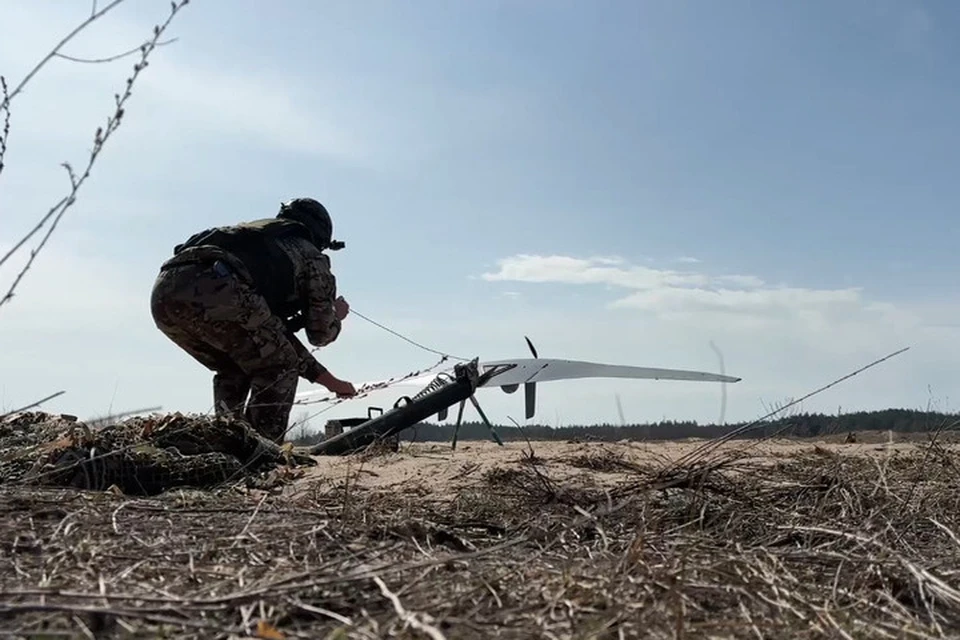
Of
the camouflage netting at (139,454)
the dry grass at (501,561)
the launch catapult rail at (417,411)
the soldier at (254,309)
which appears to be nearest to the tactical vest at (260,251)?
the soldier at (254,309)

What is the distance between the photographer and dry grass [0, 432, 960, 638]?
1657mm

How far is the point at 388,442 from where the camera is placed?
19.8ft

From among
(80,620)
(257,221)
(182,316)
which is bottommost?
(80,620)

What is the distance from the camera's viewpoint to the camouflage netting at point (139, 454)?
12.1ft

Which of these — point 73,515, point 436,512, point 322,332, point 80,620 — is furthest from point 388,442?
point 80,620

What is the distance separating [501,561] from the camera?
2.13 m

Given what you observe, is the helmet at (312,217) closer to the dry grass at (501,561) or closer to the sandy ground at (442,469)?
the sandy ground at (442,469)

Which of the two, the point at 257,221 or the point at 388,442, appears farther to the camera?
the point at 257,221

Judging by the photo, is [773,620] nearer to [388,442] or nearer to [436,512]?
[436,512]

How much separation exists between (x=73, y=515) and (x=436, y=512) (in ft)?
3.51

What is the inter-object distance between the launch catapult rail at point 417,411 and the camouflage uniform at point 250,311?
414 millimetres

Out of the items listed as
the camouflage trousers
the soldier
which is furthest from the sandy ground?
the soldier

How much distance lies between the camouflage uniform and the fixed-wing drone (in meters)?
0.96

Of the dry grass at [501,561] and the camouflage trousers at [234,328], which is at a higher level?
the camouflage trousers at [234,328]
